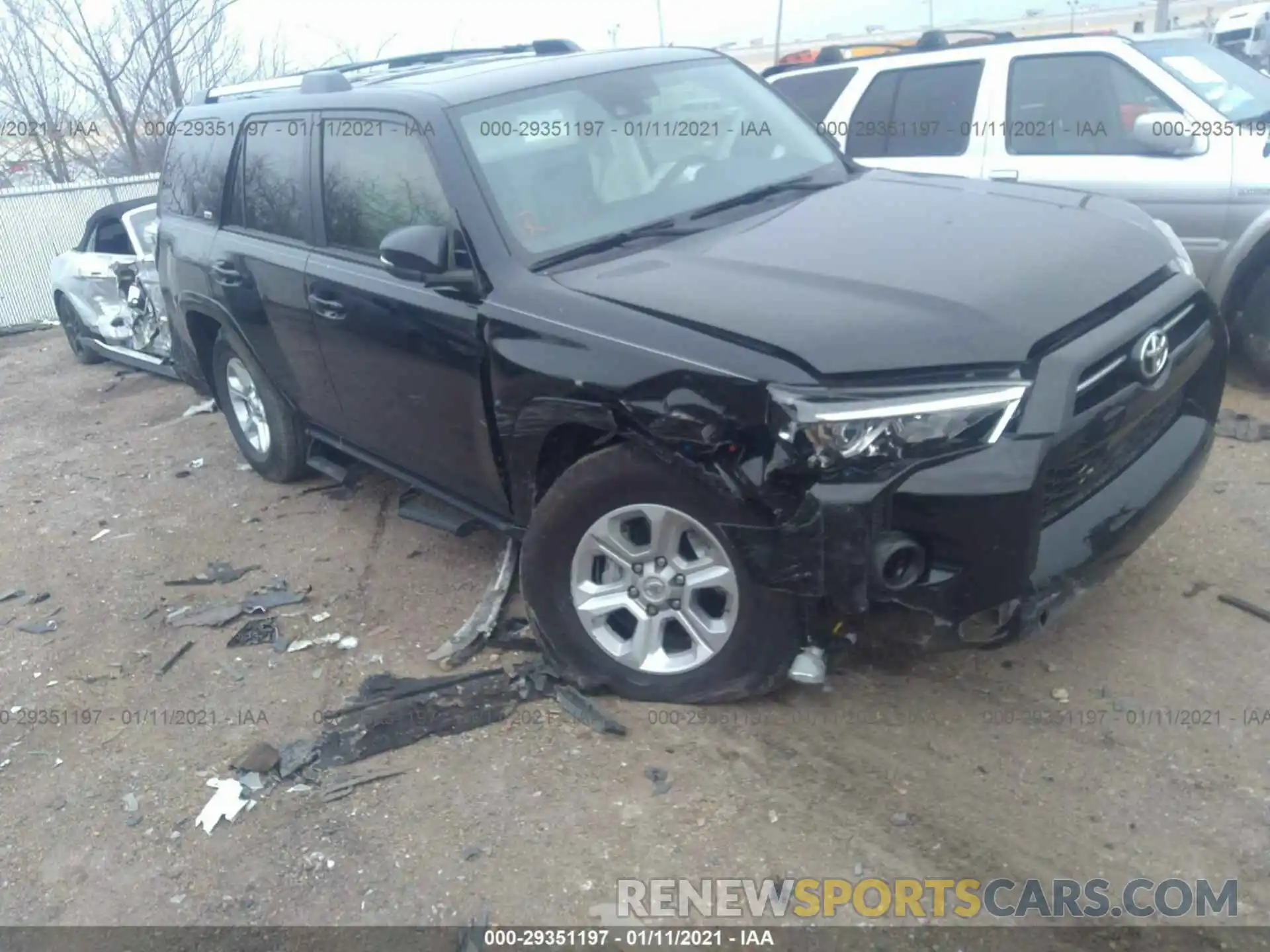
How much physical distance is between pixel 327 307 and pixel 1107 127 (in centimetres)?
428

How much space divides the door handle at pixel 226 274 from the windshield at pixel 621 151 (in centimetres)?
182

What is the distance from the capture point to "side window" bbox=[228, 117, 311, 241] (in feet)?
14.7

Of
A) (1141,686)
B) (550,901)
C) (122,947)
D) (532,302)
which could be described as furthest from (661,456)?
(122,947)

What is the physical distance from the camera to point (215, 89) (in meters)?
5.66

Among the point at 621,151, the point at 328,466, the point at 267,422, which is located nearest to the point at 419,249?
the point at 621,151

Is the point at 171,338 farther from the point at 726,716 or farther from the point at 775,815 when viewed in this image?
the point at 775,815

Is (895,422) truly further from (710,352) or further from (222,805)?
(222,805)

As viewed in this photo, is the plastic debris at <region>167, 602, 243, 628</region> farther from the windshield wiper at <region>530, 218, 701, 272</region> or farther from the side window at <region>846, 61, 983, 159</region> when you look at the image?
the side window at <region>846, 61, 983, 159</region>

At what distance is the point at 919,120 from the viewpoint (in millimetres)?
6398

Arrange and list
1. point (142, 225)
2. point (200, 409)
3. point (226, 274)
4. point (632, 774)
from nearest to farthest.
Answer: point (632, 774) → point (226, 274) → point (200, 409) → point (142, 225)

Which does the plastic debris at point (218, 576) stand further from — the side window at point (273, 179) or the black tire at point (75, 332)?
the black tire at point (75, 332)

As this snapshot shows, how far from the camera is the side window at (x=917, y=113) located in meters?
6.23

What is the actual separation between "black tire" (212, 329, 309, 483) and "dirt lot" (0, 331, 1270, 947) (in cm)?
115

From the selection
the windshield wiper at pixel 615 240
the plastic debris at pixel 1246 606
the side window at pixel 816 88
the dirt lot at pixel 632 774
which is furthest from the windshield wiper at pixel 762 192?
the side window at pixel 816 88
